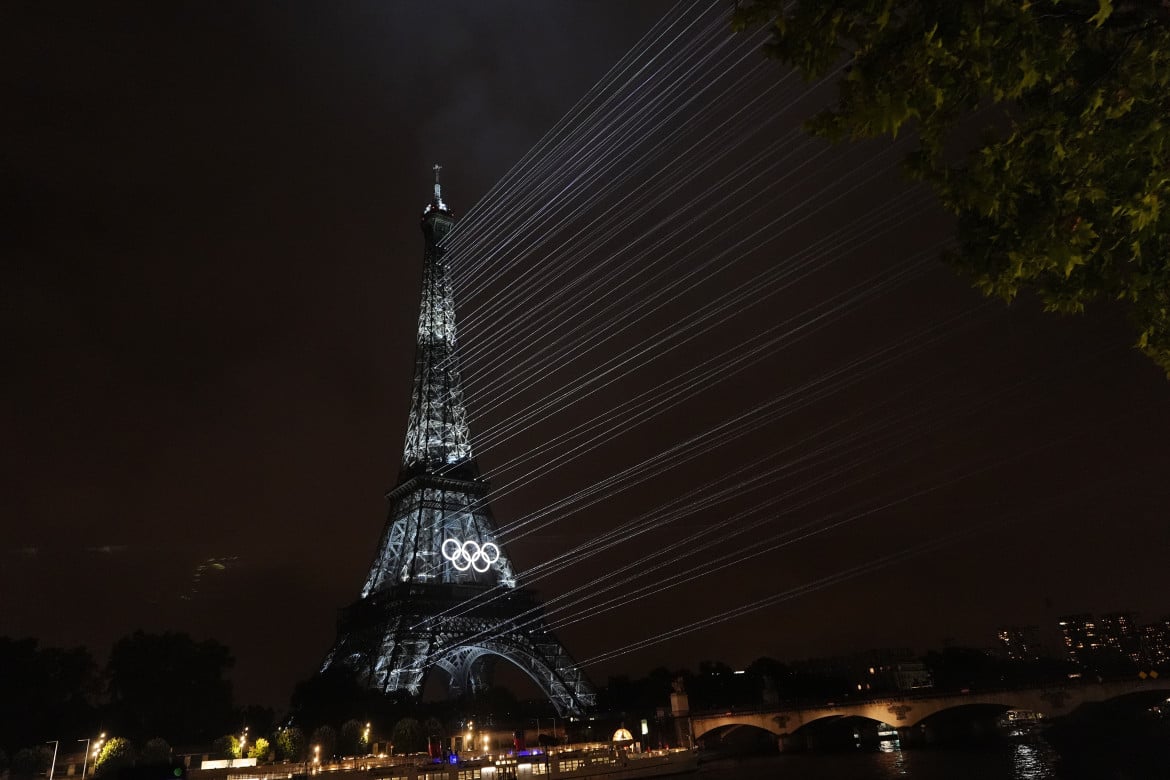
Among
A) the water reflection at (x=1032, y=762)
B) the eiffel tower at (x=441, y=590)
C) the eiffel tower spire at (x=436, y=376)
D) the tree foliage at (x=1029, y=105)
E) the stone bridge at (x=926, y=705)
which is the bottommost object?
the water reflection at (x=1032, y=762)

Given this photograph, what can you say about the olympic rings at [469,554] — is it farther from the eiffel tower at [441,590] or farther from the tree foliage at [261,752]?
the tree foliage at [261,752]

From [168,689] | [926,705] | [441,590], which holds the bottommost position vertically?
[926,705]

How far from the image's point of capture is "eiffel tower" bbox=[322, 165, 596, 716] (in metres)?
50.4

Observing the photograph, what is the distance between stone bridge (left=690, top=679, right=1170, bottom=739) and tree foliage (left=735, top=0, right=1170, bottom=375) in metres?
57.0

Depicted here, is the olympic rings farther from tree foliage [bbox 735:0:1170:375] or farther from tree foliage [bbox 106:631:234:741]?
tree foliage [bbox 735:0:1170:375]

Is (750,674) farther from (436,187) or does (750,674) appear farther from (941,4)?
(941,4)

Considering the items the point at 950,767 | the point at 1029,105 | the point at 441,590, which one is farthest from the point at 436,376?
the point at 1029,105

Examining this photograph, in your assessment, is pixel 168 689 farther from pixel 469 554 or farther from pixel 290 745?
pixel 469 554

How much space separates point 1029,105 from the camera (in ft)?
16.4

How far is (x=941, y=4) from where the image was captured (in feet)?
14.5

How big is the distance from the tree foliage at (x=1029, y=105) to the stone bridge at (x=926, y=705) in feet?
187

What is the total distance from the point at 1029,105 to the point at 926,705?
6343 cm

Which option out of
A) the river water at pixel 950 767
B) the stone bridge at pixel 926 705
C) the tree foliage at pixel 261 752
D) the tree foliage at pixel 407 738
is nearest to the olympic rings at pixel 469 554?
the tree foliage at pixel 407 738

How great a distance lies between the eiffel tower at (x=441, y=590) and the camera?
165 ft
